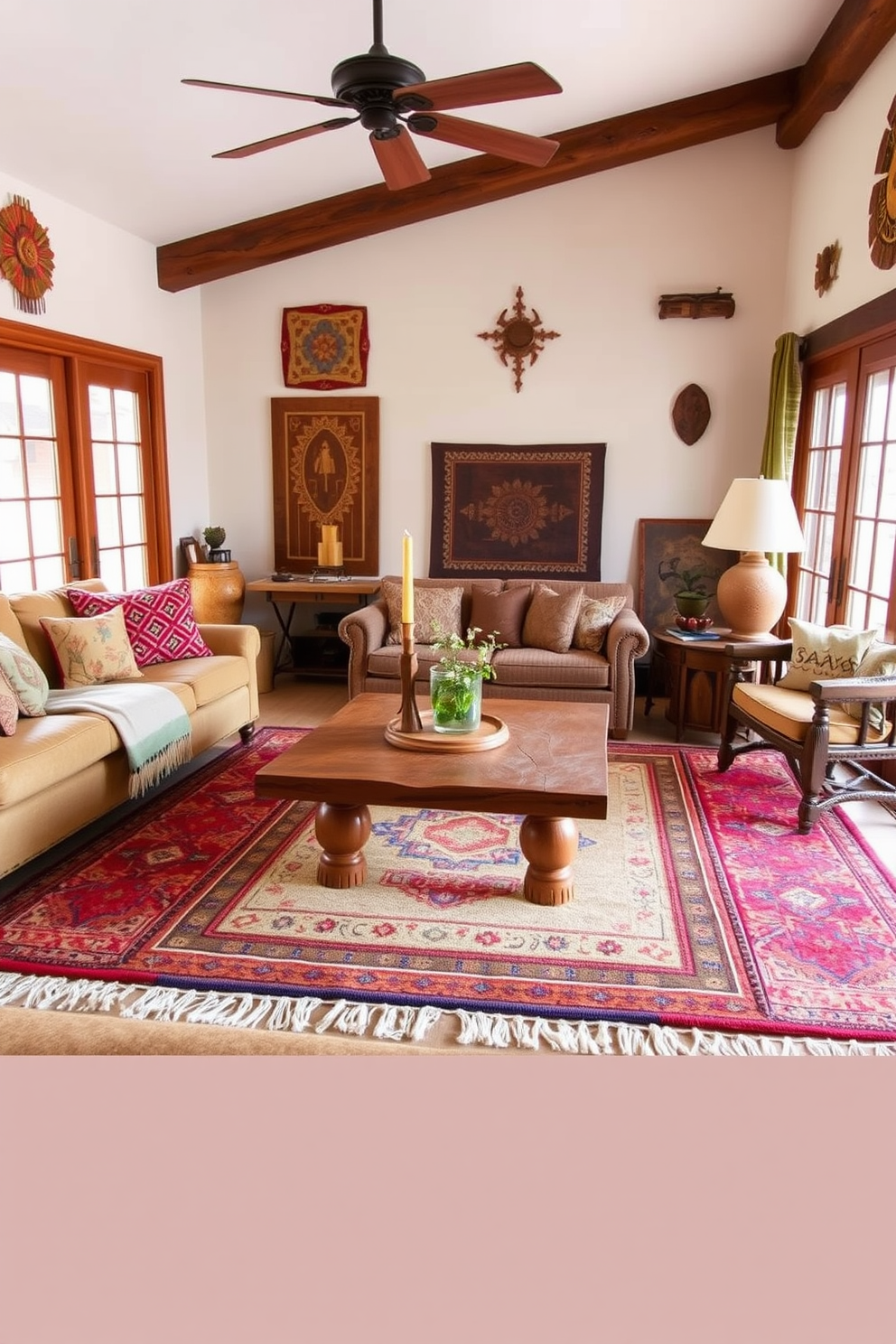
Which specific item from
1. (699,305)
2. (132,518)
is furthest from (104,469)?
(699,305)

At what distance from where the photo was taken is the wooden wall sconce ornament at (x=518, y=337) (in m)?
5.68

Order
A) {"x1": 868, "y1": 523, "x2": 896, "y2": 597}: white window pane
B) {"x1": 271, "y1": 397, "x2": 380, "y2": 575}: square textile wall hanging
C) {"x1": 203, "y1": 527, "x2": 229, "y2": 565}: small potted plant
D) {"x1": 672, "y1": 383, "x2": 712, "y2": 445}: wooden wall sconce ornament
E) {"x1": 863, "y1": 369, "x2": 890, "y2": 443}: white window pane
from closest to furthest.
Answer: {"x1": 868, "y1": 523, "x2": 896, "y2": 597}: white window pane
{"x1": 863, "y1": 369, "x2": 890, "y2": 443}: white window pane
{"x1": 672, "y1": 383, "x2": 712, "y2": 445}: wooden wall sconce ornament
{"x1": 203, "y1": 527, "x2": 229, "y2": 565}: small potted plant
{"x1": 271, "y1": 397, "x2": 380, "y2": 575}: square textile wall hanging

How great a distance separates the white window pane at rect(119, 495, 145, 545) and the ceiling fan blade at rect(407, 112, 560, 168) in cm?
314

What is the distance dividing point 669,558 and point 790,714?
7.58 feet

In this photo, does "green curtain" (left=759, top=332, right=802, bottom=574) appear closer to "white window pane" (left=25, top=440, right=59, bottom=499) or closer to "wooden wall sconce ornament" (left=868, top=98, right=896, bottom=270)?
"wooden wall sconce ornament" (left=868, top=98, right=896, bottom=270)

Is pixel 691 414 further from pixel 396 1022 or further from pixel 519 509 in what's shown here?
pixel 396 1022

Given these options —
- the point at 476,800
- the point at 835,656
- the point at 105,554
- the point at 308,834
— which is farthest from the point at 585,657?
the point at 105,554

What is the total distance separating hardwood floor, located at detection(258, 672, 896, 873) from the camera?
3.71m

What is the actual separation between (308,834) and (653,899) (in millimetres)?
1281

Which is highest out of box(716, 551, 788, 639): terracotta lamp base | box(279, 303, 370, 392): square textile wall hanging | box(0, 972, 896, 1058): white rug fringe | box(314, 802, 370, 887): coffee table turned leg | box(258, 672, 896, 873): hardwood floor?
box(279, 303, 370, 392): square textile wall hanging

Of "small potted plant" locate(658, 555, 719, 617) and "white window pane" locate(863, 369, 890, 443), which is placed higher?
"white window pane" locate(863, 369, 890, 443)

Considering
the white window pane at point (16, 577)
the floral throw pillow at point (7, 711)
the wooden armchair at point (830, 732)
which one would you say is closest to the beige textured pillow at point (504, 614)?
the wooden armchair at point (830, 732)

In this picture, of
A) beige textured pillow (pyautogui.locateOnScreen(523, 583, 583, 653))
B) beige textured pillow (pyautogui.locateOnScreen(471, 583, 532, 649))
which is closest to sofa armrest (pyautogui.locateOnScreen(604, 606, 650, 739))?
beige textured pillow (pyautogui.locateOnScreen(523, 583, 583, 653))

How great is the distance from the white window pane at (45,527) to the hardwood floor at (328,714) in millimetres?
1395
